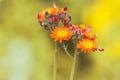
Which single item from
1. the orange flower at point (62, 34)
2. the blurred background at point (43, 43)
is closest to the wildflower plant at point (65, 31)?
the orange flower at point (62, 34)

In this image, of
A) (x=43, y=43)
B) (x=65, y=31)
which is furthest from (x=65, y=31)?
(x=43, y=43)

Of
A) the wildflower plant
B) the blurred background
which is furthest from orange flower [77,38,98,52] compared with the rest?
the blurred background

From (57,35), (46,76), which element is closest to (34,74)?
(46,76)

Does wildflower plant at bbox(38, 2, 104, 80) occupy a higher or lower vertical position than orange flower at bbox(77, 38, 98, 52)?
higher

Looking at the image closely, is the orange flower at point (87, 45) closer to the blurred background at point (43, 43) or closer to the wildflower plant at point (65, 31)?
the wildflower plant at point (65, 31)

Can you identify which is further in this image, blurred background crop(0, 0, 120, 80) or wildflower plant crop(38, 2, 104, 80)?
blurred background crop(0, 0, 120, 80)

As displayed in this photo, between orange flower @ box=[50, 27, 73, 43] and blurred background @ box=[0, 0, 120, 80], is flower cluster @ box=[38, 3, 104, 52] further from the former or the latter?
blurred background @ box=[0, 0, 120, 80]
